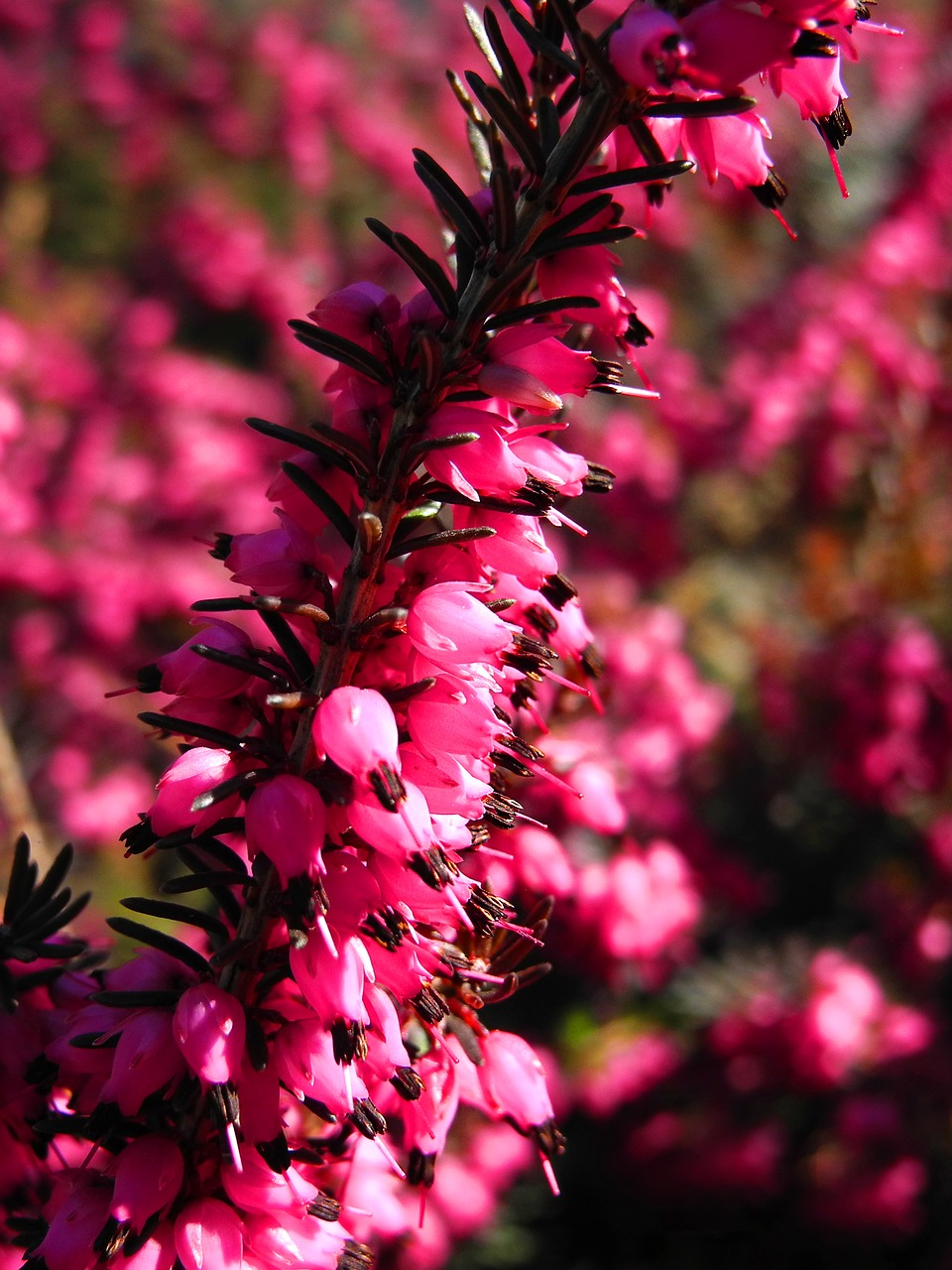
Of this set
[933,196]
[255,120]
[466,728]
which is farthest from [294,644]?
[255,120]

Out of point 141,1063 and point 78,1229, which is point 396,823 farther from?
point 78,1229

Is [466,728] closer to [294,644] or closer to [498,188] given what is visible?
[294,644]

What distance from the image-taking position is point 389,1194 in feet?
3.53

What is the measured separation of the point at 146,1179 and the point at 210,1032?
11cm

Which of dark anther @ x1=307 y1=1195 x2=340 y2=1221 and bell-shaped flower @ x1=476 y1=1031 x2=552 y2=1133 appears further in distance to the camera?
bell-shaped flower @ x1=476 y1=1031 x2=552 y2=1133

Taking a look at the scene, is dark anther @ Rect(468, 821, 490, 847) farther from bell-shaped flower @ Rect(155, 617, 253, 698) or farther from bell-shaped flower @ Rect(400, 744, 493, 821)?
bell-shaped flower @ Rect(155, 617, 253, 698)

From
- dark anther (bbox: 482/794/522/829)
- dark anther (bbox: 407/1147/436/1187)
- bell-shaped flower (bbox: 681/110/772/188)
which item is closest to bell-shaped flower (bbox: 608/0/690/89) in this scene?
bell-shaped flower (bbox: 681/110/772/188)

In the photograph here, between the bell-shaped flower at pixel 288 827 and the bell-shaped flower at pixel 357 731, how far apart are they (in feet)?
0.11

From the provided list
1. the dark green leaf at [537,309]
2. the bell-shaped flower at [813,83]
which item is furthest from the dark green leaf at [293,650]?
the bell-shaped flower at [813,83]

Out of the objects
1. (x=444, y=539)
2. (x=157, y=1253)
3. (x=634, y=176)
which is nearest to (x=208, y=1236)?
(x=157, y=1253)

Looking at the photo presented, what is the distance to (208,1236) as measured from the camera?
2.27 ft

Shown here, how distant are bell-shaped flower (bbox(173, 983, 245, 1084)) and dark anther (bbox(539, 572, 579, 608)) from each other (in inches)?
13.3

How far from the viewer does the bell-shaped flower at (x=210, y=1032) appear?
25.4 inches

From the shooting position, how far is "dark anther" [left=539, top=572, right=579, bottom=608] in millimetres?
766
